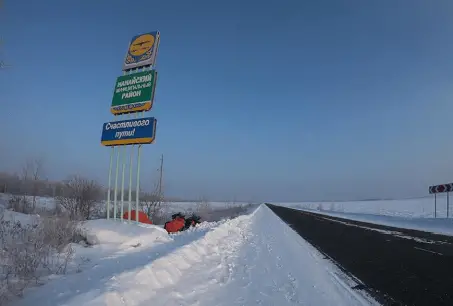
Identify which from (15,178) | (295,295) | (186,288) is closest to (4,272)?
(186,288)

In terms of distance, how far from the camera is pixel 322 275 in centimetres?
715

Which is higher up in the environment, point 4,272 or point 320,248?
point 4,272

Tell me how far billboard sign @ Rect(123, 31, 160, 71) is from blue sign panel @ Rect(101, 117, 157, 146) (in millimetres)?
2952

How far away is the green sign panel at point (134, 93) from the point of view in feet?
44.2

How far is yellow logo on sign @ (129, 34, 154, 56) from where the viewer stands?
14.5 metres

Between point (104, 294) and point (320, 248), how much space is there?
373 inches

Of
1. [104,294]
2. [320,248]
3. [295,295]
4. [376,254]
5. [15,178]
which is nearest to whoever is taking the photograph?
[104,294]

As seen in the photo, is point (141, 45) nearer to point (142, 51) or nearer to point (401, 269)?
point (142, 51)

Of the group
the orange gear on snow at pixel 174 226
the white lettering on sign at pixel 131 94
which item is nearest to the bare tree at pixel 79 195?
the orange gear on snow at pixel 174 226

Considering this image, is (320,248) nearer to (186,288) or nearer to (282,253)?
(282,253)

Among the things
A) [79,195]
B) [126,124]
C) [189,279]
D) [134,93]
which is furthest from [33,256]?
[79,195]

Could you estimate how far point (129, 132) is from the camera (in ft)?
43.6

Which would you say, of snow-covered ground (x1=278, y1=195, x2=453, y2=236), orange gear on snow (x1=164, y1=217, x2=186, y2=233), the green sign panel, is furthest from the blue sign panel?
snow-covered ground (x1=278, y1=195, x2=453, y2=236)

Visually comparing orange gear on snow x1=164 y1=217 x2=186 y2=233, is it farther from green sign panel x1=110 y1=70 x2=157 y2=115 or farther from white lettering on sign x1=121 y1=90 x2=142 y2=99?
white lettering on sign x1=121 y1=90 x2=142 y2=99
